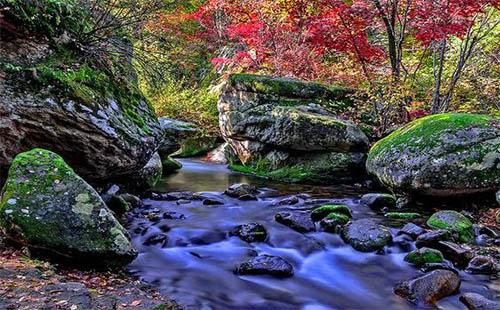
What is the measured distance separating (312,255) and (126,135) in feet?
10.5

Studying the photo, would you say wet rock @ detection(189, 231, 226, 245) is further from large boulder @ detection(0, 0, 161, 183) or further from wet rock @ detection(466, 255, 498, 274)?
wet rock @ detection(466, 255, 498, 274)

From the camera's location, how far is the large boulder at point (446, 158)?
21.8 ft

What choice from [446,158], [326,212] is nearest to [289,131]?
[326,212]

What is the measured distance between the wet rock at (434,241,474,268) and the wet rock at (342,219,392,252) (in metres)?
0.65

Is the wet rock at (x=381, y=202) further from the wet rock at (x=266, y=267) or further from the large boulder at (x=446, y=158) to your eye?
the wet rock at (x=266, y=267)

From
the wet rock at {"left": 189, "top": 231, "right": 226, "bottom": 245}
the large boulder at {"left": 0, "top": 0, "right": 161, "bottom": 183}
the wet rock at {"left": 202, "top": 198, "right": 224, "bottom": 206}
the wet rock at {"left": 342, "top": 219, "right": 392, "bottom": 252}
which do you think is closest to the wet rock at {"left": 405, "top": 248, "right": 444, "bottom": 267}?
the wet rock at {"left": 342, "top": 219, "right": 392, "bottom": 252}

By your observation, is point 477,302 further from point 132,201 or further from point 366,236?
point 132,201

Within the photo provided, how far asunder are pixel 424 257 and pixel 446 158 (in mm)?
2391

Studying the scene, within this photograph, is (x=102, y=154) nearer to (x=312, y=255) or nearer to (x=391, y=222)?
(x=312, y=255)

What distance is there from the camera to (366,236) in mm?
5582

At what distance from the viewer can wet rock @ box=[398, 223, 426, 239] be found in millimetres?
5713

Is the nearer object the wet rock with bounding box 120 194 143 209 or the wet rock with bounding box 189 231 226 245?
the wet rock with bounding box 189 231 226 245

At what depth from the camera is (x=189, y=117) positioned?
16672 mm

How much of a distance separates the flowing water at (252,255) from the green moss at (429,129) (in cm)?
131
